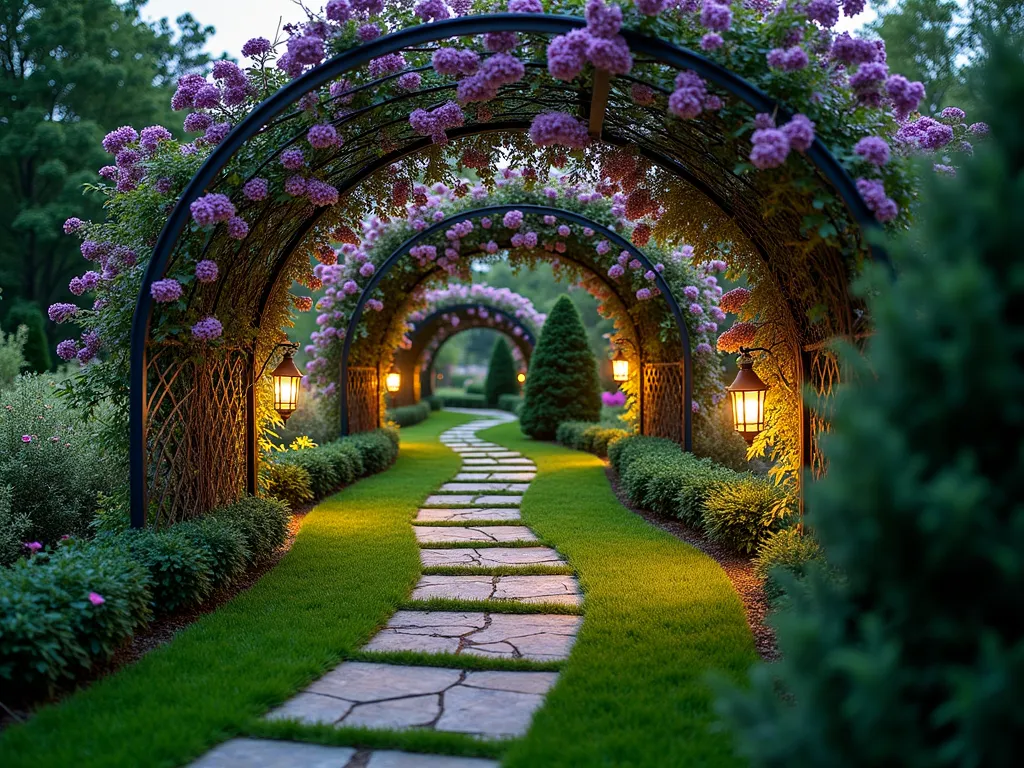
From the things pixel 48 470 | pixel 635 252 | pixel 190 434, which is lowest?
pixel 48 470

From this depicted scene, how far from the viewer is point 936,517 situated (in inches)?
57.1

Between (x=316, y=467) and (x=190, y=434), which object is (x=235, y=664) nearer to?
(x=190, y=434)

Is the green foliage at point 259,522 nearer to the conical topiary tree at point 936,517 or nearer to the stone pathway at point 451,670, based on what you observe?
the stone pathway at point 451,670

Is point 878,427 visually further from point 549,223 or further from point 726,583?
point 549,223

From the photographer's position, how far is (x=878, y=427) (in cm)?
154

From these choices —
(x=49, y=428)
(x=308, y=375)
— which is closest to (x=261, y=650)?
(x=49, y=428)

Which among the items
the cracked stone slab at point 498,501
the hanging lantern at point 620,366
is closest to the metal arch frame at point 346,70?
the cracked stone slab at point 498,501

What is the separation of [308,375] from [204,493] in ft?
21.7

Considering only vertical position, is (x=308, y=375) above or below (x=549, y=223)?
below

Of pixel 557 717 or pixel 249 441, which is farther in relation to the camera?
pixel 249 441

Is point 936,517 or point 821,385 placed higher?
point 821,385

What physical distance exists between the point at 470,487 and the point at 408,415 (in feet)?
36.3

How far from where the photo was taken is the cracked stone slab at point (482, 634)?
355 centimetres

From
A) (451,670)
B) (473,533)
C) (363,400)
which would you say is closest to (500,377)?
(363,400)
